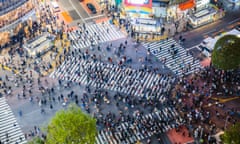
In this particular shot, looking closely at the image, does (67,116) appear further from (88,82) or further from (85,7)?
(85,7)

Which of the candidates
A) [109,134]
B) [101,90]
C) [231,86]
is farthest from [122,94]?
[231,86]

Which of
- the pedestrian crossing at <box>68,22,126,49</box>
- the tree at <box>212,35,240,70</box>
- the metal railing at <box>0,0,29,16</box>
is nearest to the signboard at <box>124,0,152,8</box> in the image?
the pedestrian crossing at <box>68,22,126,49</box>

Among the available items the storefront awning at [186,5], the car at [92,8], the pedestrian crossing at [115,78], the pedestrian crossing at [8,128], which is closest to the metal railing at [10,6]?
the pedestrian crossing at [115,78]

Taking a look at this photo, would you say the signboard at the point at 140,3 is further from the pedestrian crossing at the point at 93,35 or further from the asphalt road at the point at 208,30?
the asphalt road at the point at 208,30

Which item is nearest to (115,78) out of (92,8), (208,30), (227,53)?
(227,53)

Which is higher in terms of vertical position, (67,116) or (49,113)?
(67,116)

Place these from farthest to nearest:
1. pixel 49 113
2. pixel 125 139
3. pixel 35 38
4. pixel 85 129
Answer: pixel 35 38 < pixel 49 113 < pixel 125 139 < pixel 85 129

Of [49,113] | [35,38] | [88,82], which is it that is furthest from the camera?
[35,38]
